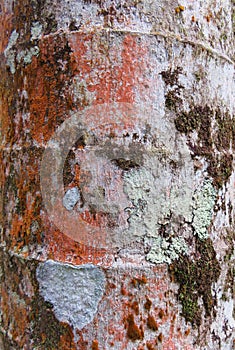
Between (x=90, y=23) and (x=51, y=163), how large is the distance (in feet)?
1.06

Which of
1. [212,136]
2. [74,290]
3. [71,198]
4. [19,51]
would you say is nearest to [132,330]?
[74,290]

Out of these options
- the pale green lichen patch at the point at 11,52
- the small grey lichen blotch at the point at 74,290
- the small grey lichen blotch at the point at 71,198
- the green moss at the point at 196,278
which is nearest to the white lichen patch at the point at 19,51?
A: the pale green lichen patch at the point at 11,52

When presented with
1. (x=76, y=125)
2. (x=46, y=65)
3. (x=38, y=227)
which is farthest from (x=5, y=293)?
(x=46, y=65)

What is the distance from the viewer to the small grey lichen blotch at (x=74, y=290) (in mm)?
891

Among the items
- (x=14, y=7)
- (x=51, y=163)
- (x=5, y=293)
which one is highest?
(x=14, y=7)

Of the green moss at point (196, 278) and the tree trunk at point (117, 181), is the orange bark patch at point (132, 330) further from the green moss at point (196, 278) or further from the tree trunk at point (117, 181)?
the green moss at point (196, 278)

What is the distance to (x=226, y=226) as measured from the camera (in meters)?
1.02

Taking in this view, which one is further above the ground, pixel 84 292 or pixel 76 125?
pixel 76 125

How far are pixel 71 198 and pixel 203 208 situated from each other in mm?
303

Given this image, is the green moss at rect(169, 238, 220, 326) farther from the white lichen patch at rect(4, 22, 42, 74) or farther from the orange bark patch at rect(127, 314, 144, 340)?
the white lichen patch at rect(4, 22, 42, 74)

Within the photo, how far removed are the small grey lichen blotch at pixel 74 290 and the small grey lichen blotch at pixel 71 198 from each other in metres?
0.13

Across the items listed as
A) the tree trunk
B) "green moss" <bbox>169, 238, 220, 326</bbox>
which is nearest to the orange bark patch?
the tree trunk

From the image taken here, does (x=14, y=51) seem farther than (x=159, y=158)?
Yes

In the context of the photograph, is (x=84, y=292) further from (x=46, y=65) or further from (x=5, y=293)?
(x=46, y=65)
